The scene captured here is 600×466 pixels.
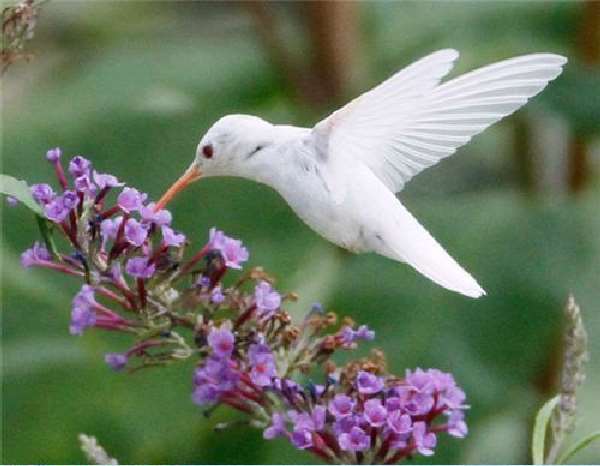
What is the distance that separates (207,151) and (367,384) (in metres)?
0.19

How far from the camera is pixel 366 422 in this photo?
0.77 metres

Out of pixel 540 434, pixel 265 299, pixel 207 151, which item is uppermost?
pixel 207 151

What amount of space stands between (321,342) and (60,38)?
139 centimetres

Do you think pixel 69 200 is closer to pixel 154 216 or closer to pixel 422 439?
pixel 154 216

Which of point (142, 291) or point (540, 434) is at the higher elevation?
point (142, 291)

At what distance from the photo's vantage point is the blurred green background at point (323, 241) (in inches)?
62.9

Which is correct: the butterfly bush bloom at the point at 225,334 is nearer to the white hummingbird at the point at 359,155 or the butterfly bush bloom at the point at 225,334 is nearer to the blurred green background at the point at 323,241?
the white hummingbird at the point at 359,155

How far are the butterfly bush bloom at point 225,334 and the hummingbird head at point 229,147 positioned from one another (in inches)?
2.5

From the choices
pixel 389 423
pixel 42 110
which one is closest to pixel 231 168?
pixel 389 423

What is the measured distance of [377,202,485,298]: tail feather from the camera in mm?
817

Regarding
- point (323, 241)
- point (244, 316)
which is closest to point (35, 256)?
point (244, 316)

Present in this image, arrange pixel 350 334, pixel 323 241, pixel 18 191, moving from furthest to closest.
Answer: pixel 323 241 < pixel 350 334 < pixel 18 191

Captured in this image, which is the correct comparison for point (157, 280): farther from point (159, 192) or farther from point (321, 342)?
point (159, 192)

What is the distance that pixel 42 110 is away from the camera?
1.72 m
